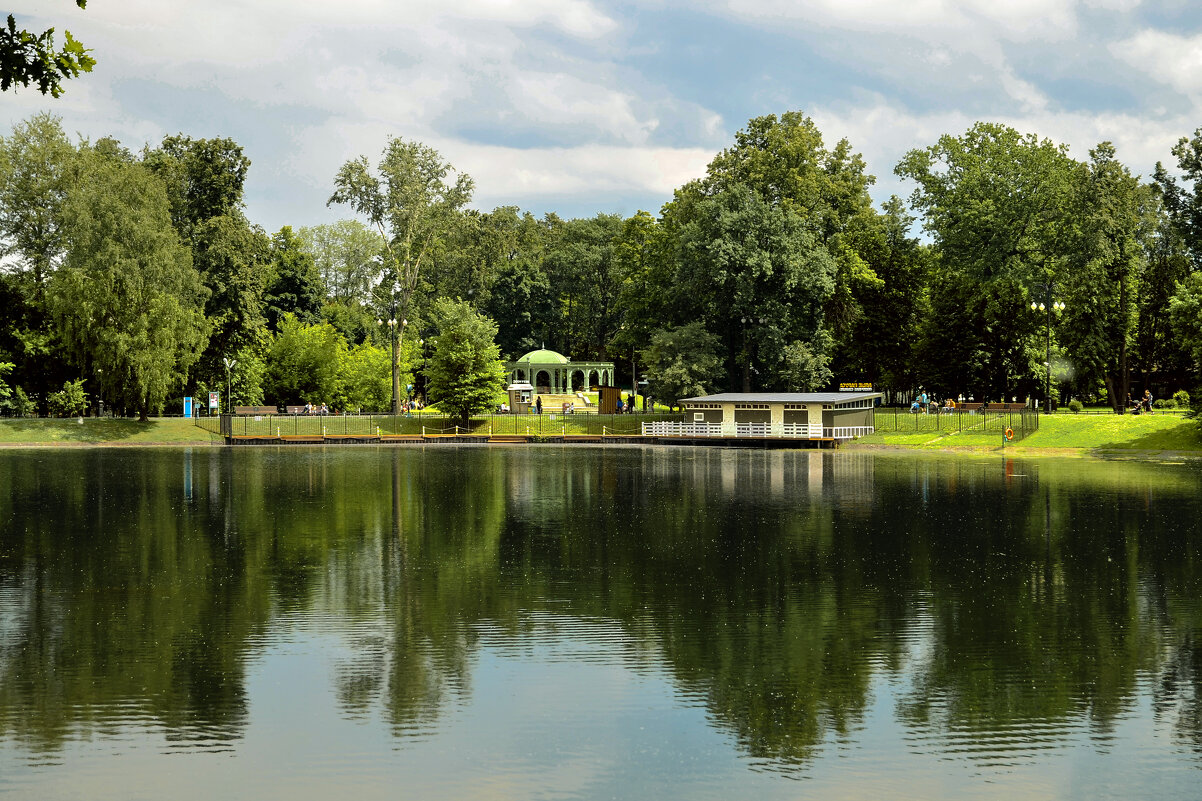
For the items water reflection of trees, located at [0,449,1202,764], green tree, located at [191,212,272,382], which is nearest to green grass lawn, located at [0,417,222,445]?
green tree, located at [191,212,272,382]

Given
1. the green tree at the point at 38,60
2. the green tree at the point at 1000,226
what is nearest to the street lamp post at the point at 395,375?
the green tree at the point at 1000,226

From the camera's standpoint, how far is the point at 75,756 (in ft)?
36.5

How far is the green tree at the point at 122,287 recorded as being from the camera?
6975 cm

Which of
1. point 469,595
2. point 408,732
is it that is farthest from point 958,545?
point 408,732

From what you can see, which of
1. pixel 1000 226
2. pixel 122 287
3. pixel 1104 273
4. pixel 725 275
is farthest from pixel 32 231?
pixel 1104 273

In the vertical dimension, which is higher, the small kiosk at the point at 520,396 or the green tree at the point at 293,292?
the green tree at the point at 293,292

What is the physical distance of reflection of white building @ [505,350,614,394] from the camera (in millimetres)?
97125

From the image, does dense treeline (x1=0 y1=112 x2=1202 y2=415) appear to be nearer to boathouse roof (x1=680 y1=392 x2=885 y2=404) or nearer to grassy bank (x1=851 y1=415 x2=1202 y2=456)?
boathouse roof (x1=680 y1=392 x2=885 y2=404)

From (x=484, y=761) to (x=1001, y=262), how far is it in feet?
236

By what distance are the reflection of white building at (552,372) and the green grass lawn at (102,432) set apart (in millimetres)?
30361

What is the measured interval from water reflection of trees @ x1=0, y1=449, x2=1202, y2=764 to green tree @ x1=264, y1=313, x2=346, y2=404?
48406mm

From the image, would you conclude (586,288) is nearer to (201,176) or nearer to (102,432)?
(201,176)

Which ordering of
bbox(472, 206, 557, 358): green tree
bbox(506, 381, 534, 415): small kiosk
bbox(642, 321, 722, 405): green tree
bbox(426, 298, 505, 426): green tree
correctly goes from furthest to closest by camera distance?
bbox(472, 206, 557, 358): green tree
bbox(506, 381, 534, 415): small kiosk
bbox(642, 321, 722, 405): green tree
bbox(426, 298, 505, 426): green tree

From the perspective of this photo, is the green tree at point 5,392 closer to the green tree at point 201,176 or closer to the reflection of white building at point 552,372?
the green tree at point 201,176
